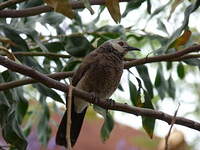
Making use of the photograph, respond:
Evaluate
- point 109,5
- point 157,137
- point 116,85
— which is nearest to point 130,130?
point 157,137

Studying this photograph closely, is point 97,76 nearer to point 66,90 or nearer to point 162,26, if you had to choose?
point 162,26

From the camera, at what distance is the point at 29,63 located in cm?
345

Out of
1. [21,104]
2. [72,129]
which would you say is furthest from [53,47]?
[72,129]

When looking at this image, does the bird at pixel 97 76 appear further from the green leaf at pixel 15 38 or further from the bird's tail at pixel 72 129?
the green leaf at pixel 15 38

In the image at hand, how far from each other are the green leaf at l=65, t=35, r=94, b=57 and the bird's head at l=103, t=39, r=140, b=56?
26cm

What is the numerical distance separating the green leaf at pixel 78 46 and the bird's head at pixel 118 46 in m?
0.26

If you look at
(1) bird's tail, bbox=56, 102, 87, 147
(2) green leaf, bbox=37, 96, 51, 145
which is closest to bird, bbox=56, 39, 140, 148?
(1) bird's tail, bbox=56, 102, 87, 147

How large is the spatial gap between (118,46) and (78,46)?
0.45 metres

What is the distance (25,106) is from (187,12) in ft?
3.84

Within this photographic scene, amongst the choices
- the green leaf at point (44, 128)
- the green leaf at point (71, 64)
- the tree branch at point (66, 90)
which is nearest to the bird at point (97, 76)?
the green leaf at point (71, 64)

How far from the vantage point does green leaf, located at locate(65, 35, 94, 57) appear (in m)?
3.54

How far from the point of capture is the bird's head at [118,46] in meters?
3.89

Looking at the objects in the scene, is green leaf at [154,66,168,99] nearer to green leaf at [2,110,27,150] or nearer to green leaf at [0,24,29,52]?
green leaf at [0,24,29,52]

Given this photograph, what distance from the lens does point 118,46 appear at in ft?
13.0
